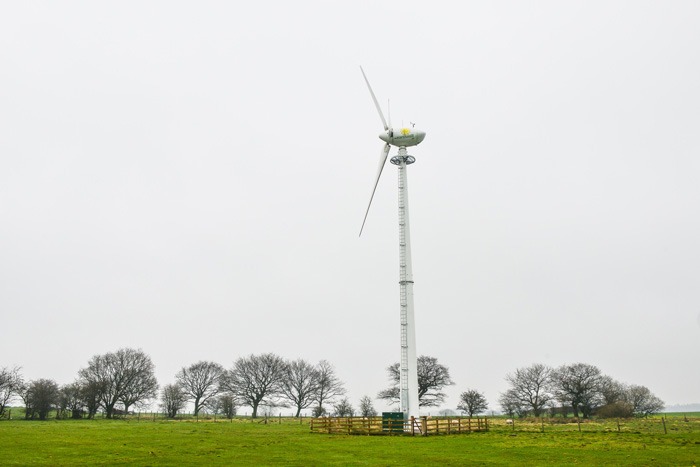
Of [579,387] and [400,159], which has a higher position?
[400,159]

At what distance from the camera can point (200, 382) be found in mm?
112000

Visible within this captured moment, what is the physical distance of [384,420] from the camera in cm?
4681

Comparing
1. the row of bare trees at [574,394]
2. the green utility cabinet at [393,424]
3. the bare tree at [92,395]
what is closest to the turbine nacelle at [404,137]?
the green utility cabinet at [393,424]

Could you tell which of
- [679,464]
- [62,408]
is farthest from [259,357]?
[679,464]

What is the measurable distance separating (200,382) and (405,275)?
254 feet

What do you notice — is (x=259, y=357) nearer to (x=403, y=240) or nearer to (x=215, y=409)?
(x=215, y=409)

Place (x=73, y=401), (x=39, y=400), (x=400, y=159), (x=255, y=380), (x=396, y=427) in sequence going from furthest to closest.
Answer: (x=255, y=380), (x=73, y=401), (x=39, y=400), (x=400, y=159), (x=396, y=427)

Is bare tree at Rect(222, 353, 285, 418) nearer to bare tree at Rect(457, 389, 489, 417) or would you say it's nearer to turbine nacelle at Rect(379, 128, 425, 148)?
bare tree at Rect(457, 389, 489, 417)

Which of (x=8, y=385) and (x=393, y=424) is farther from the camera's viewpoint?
(x=8, y=385)

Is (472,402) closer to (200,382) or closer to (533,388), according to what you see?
(533,388)

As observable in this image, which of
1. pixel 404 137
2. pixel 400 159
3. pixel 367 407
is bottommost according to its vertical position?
pixel 367 407

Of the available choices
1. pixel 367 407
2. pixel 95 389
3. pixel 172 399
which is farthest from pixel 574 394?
pixel 95 389

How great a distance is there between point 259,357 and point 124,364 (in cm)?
2788

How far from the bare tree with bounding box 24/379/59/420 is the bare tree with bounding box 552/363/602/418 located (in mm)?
95442
